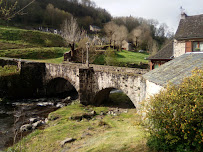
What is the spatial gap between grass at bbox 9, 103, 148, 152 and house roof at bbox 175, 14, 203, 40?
8.65 meters

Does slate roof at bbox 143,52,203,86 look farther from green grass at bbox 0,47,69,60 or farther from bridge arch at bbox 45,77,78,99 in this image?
green grass at bbox 0,47,69,60

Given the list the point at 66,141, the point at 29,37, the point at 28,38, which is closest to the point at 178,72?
the point at 66,141

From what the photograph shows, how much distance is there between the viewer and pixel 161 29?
292 ft

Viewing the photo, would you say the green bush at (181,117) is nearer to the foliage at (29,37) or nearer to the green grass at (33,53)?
the green grass at (33,53)

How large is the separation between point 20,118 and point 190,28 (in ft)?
57.2

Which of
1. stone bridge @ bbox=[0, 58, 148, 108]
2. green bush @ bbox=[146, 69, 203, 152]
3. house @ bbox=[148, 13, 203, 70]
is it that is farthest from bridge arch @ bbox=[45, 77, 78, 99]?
green bush @ bbox=[146, 69, 203, 152]

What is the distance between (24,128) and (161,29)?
90.5 meters

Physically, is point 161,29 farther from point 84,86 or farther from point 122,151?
point 122,151

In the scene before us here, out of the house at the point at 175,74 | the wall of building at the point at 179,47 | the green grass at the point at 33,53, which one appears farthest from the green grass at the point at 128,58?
the house at the point at 175,74

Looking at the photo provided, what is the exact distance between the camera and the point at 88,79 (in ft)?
54.6

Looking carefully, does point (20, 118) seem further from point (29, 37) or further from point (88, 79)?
point (29, 37)

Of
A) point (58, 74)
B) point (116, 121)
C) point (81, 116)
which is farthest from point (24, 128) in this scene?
point (58, 74)

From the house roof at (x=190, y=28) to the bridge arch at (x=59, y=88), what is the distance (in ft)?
48.6

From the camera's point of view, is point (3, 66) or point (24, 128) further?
point (3, 66)
